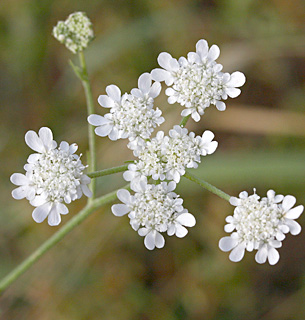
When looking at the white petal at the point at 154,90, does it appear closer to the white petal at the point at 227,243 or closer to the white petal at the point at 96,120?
the white petal at the point at 96,120

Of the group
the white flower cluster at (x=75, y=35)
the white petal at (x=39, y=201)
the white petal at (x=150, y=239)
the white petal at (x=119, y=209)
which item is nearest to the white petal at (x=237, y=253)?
the white petal at (x=150, y=239)

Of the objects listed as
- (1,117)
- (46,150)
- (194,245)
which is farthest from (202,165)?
(1,117)

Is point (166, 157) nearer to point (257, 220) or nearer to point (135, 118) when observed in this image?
point (135, 118)

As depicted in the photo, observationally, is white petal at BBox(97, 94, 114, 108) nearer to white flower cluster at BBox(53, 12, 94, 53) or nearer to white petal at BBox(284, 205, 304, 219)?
white flower cluster at BBox(53, 12, 94, 53)

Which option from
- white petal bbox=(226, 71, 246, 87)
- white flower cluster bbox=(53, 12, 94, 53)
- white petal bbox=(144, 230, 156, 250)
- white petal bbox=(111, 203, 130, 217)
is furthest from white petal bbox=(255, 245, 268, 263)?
white flower cluster bbox=(53, 12, 94, 53)

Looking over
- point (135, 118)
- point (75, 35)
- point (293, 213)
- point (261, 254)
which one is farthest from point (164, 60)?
point (261, 254)
